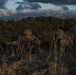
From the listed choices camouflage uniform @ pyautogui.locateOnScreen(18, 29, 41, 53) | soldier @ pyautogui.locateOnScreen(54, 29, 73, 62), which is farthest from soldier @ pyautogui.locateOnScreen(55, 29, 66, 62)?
camouflage uniform @ pyautogui.locateOnScreen(18, 29, 41, 53)

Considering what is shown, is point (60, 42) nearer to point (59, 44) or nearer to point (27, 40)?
point (59, 44)

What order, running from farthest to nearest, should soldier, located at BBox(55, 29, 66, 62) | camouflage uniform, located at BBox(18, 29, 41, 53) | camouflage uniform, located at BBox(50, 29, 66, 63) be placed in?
camouflage uniform, located at BBox(18, 29, 41, 53) → soldier, located at BBox(55, 29, 66, 62) → camouflage uniform, located at BBox(50, 29, 66, 63)

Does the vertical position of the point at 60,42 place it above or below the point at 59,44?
above

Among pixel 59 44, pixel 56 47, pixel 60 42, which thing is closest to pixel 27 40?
pixel 59 44

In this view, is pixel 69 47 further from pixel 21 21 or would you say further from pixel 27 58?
pixel 21 21

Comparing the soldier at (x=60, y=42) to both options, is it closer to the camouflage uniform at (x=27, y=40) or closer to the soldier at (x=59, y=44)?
the soldier at (x=59, y=44)

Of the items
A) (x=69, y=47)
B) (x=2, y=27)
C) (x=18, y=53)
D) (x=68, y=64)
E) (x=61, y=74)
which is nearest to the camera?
(x=61, y=74)

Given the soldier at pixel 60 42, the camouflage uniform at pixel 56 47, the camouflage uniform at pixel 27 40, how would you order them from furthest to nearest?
the camouflage uniform at pixel 27 40 → the soldier at pixel 60 42 → the camouflage uniform at pixel 56 47

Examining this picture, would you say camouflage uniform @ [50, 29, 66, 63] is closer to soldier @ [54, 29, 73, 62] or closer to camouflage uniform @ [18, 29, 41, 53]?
soldier @ [54, 29, 73, 62]

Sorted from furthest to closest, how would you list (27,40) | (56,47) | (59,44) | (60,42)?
(27,40) < (59,44) < (60,42) < (56,47)

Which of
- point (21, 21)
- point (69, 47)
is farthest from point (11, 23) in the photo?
point (69, 47)

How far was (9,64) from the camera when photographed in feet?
34.1

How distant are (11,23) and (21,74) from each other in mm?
25202

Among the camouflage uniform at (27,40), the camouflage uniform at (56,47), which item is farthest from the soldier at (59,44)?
the camouflage uniform at (27,40)
